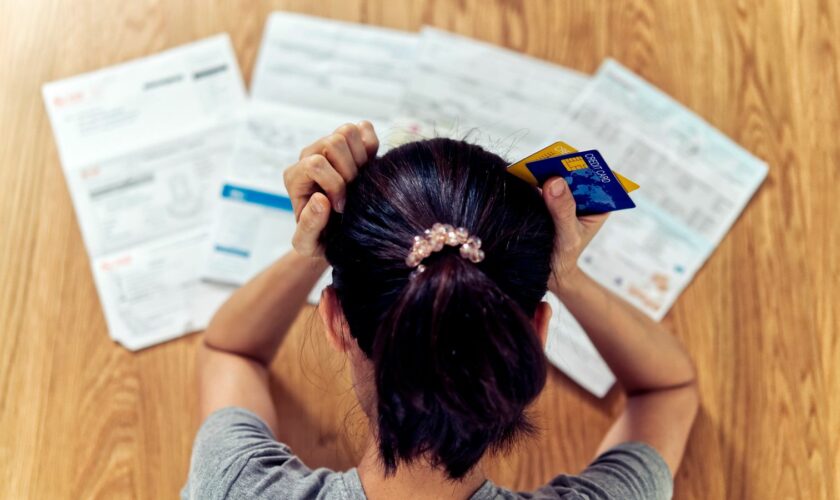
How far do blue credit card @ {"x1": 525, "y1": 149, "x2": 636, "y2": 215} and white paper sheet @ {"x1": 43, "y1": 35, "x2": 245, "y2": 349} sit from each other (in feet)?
1.70

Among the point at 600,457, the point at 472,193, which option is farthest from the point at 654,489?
the point at 472,193

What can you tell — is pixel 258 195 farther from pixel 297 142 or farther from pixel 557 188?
pixel 557 188

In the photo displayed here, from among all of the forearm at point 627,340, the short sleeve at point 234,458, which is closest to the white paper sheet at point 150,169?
the short sleeve at point 234,458

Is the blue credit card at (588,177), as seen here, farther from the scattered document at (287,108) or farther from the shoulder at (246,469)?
the scattered document at (287,108)

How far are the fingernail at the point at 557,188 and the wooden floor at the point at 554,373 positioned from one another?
0.40 metres

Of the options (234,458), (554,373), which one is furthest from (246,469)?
(554,373)

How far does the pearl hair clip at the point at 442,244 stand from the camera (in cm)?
43

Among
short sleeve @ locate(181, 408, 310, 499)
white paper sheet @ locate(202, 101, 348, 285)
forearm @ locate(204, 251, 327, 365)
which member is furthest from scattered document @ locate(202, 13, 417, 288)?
short sleeve @ locate(181, 408, 310, 499)

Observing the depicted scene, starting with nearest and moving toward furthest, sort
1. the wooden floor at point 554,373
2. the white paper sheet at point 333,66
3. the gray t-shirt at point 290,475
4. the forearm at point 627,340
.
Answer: the gray t-shirt at point 290,475 < the forearm at point 627,340 < the wooden floor at point 554,373 < the white paper sheet at point 333,66

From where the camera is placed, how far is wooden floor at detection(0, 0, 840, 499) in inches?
31.0

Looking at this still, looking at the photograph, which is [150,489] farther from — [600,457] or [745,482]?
[745,482]

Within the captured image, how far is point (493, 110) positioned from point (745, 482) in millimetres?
569

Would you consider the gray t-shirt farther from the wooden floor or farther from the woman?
the wooden floor

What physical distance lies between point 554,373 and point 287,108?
504 millimetres
